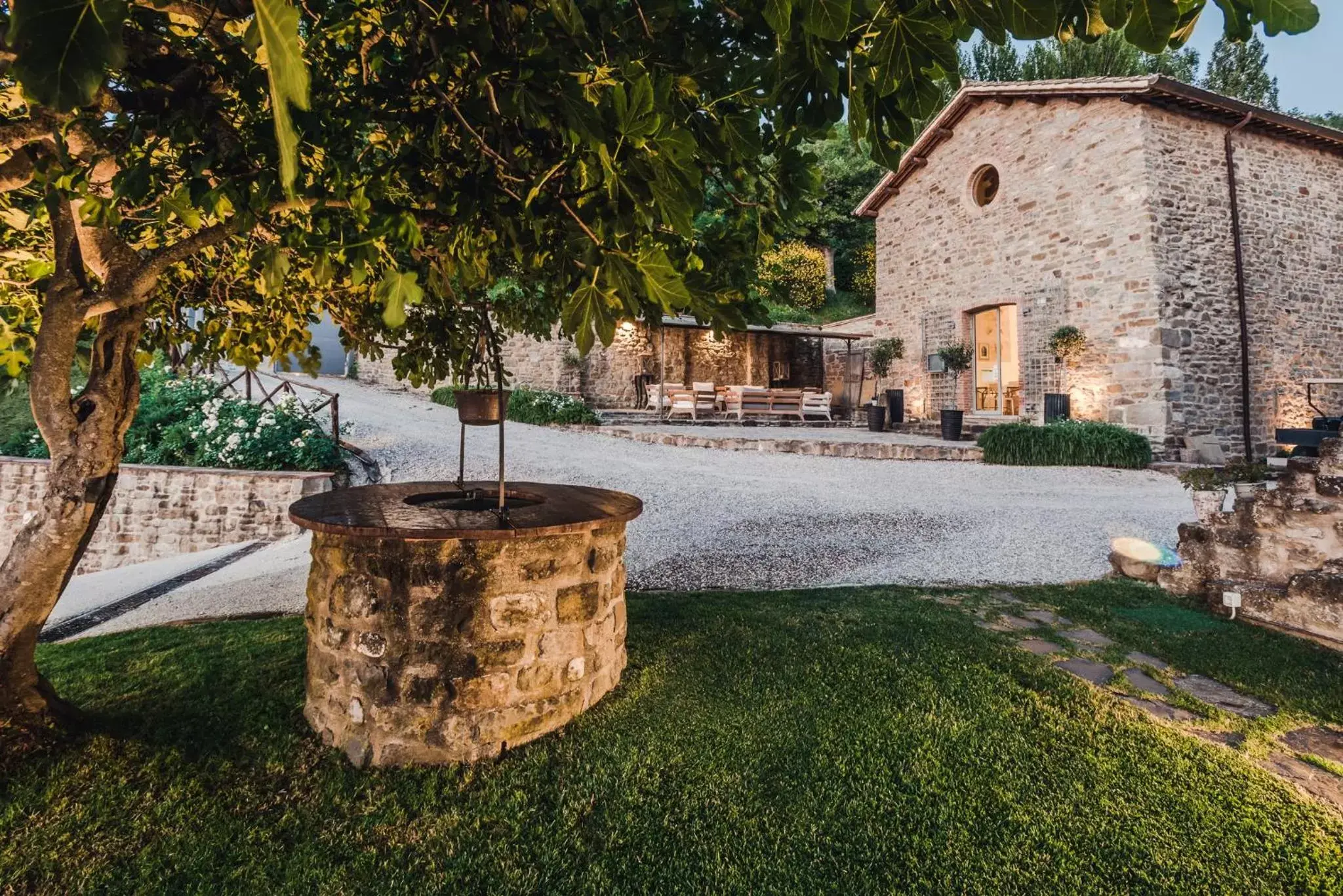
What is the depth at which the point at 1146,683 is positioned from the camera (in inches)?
110

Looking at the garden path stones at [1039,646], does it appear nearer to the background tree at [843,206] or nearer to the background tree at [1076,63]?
the background tree at [843,206]

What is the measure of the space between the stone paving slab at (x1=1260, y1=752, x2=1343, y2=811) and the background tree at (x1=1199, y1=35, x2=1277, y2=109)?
27.3 m

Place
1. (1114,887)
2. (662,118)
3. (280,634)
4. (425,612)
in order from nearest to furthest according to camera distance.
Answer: (662,118) → (1114,887) → (425,612) → (280,634)

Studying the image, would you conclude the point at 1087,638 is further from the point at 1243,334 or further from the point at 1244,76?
the point at 1244,76

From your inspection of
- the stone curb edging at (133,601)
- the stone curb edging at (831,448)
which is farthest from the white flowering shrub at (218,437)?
the stone curb edging at (831,448)

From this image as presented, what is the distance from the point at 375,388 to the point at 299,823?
18.5 meters

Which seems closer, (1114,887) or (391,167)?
(391,167)

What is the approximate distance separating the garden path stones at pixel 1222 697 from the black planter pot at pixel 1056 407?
841 cm

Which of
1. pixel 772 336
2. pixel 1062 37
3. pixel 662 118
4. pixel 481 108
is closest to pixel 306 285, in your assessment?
pixel 481 108

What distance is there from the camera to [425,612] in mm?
2217

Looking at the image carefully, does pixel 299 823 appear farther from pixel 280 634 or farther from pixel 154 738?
pixel 280 634

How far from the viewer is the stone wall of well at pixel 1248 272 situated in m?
9.50

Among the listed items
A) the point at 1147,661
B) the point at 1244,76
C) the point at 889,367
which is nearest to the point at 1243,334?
the point at 889,367

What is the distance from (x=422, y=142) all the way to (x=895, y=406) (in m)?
13.1
